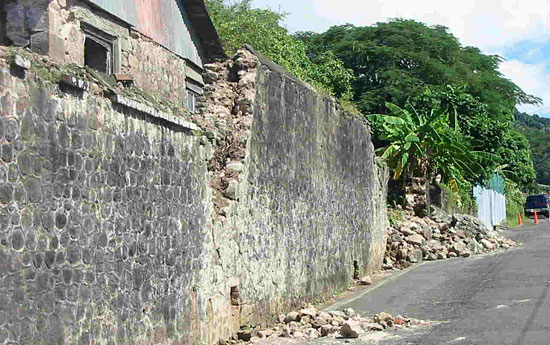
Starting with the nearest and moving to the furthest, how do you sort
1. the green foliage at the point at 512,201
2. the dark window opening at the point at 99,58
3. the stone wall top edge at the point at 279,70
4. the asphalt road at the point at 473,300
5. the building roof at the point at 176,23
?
the asphalt road at the point at 473,300
the stone wall top edge at the point at 279,70
the dark window opening at the point at 99,58
the building roof at the point at 176,23
the green foliage at the point at 512,201

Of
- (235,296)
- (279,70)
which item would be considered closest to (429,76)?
(279,70)

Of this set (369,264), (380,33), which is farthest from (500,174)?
(369,264)

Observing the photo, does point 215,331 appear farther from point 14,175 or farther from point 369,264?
point 369,264

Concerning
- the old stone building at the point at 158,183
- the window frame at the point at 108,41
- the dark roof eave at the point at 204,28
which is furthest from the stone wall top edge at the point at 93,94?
the dark roof eave at the point at 204,28

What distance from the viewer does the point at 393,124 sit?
30719mm

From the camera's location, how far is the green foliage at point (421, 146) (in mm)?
29625

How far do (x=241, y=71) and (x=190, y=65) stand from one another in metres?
6.56

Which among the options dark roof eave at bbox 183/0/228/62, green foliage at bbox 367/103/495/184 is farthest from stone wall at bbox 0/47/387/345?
green foliage at bbox 367/103/495/184

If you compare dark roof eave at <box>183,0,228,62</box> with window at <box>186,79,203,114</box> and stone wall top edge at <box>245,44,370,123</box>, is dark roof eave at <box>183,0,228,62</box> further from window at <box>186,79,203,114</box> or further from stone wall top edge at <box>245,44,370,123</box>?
stone wall top edge at <box>245,44,370,123</box>

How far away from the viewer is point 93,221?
25.5ft

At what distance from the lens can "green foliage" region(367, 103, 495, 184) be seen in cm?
2962

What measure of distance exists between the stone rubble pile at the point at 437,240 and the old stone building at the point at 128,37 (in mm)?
7063

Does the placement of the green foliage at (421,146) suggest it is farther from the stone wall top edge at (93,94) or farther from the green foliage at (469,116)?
the stone wall top edge at (93,94)

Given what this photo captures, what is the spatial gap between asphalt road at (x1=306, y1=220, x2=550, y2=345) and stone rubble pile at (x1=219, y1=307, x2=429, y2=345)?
39 cm
